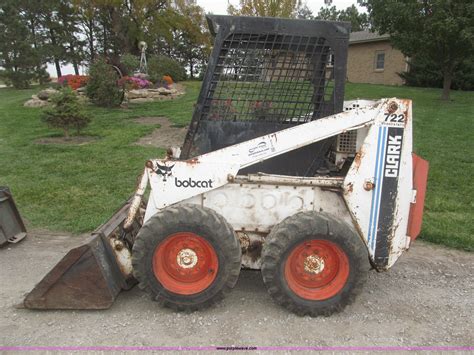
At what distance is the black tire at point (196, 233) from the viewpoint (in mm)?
3242

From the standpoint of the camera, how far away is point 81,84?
1714 centimetres

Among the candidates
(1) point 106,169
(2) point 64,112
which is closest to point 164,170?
(1) point 106,169

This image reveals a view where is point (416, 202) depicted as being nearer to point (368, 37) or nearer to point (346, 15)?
point (368, 37)

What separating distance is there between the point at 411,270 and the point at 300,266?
1.44 meters

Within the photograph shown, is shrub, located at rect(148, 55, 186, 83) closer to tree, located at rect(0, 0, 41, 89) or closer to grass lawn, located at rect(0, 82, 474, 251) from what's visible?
tree, located at rect(0, 0, 41, 89)

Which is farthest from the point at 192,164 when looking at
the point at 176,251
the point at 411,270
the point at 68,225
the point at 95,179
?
the point at 95,179

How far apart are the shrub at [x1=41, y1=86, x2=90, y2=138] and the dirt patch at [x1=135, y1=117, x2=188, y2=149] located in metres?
1.49

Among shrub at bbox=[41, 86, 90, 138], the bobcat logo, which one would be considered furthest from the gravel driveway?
shrub at bbox=[41, 86, 90, 138]

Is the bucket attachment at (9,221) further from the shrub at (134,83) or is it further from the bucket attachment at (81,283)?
the shrub at (134,83)

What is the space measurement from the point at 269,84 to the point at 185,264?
1513mm

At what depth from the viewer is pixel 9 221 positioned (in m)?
4.77

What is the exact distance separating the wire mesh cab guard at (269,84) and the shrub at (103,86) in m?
11.5

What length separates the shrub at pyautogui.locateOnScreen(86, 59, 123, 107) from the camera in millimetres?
14148

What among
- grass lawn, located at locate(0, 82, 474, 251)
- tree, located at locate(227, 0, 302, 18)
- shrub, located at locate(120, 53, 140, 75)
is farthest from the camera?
tree, located at locate(227, 0, 302, 18)
